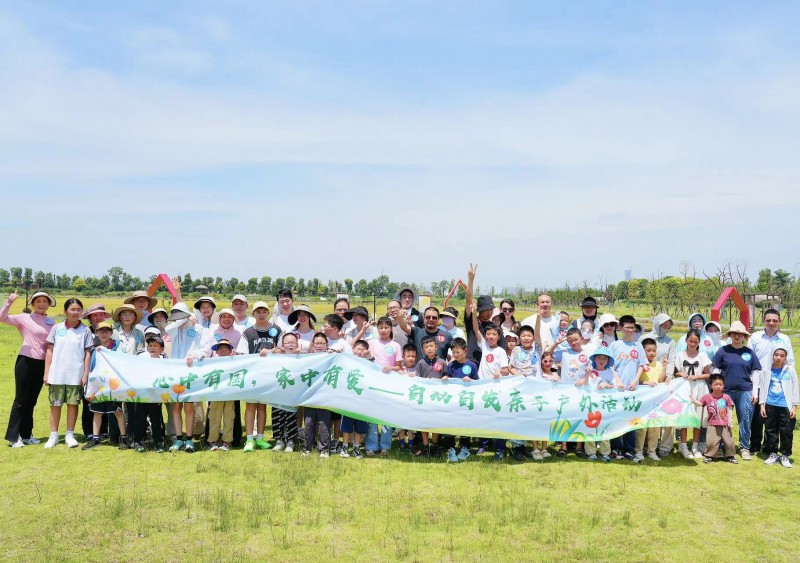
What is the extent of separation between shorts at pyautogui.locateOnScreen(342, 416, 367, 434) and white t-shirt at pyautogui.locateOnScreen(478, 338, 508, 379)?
1.73 meters

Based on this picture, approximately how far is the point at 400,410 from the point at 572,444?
260 cm

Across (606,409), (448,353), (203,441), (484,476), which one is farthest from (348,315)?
(606,409)

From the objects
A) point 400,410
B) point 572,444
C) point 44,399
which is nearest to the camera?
point 400,410

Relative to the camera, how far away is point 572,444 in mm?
8266

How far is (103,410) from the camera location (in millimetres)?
8031

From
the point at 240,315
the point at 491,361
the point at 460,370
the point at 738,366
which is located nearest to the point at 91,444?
the point at 240,315

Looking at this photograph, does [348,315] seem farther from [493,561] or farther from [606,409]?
[493,561]

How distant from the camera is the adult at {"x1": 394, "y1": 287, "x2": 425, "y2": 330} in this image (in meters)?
9.05

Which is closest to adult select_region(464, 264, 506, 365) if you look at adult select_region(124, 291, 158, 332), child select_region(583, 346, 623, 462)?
child select_region(583, 346, 623, 462)

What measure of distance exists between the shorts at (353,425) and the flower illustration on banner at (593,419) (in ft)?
9.68

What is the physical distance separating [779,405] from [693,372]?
3.60 ft

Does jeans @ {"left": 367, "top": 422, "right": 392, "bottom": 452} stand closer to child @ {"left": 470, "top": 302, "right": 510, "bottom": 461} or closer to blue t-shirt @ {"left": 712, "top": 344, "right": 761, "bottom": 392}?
child @ {"left": 470, "top": 302, "right": 510, "bottom": 461}

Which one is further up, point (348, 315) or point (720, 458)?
point (348, 315)

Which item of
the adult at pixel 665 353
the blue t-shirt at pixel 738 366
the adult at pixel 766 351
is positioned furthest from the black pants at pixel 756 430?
the adult at pixel 665 353
